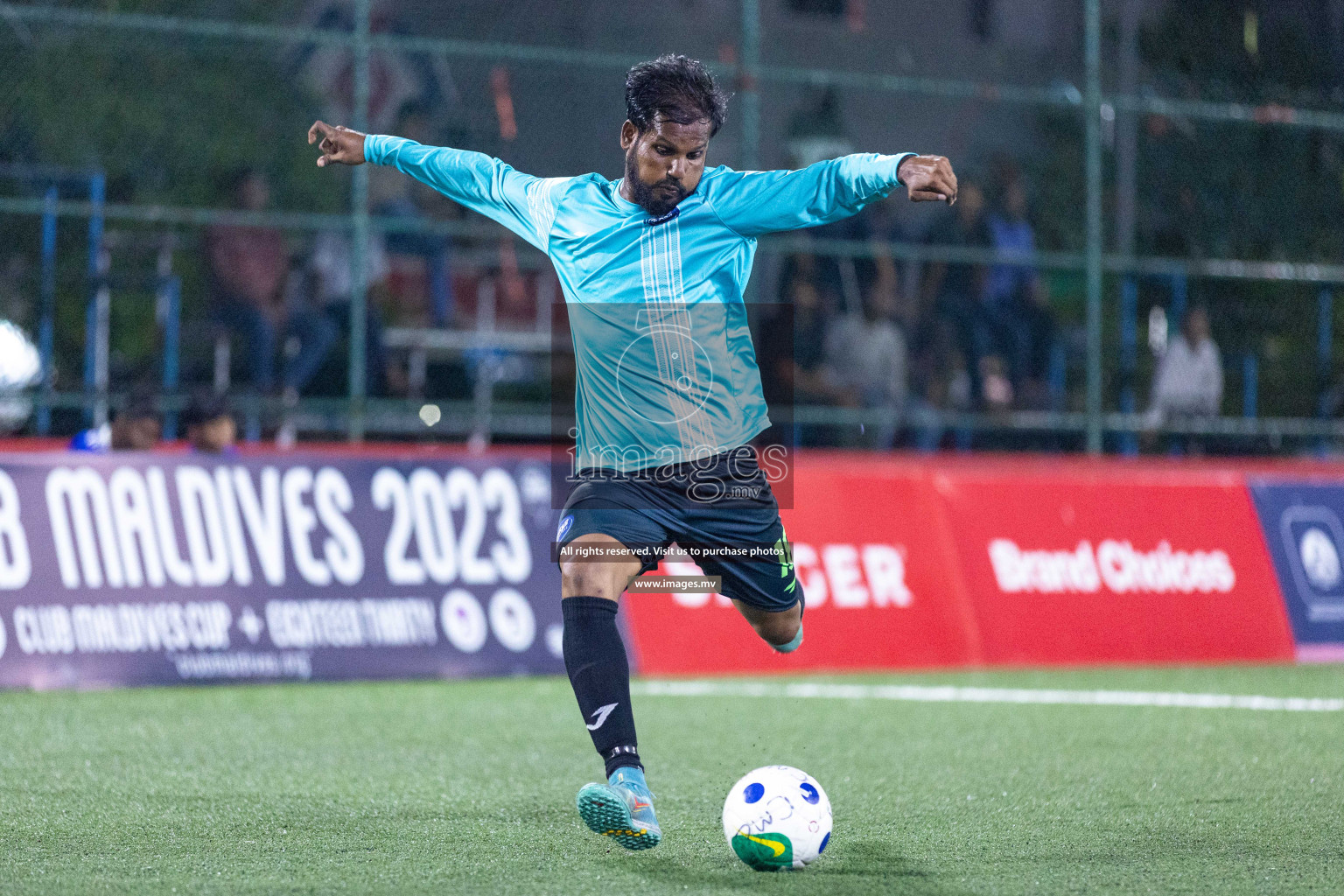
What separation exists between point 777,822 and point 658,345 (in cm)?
146

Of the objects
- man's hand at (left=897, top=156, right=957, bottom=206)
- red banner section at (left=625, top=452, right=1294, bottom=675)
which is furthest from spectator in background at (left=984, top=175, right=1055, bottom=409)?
man's hand at (left=897, top=156, right=957, bottom=206)

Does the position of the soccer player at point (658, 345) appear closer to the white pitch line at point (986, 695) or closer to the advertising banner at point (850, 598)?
the white pitch line at point (986, 695)

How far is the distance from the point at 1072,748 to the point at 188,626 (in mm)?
4907

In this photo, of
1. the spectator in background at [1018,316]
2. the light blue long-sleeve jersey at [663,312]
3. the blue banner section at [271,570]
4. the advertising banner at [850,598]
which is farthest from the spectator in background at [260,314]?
the light blue long-sleeve jersey at [663,312]

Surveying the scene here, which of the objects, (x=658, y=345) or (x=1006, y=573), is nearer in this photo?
(x=658, y=345)

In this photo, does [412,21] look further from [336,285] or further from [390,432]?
[390,432]

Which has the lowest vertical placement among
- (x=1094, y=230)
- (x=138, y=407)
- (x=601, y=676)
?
(x=601, y=676)

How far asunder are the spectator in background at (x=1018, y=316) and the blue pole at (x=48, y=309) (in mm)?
7049

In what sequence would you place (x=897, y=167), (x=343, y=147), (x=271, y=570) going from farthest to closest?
1. (x=271, y=570)
2. (x=343, y=147)
3. (x=897, y=167)

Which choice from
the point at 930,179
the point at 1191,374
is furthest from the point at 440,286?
the point at 930,179

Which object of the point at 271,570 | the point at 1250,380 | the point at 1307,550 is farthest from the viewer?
the point at 1250,380

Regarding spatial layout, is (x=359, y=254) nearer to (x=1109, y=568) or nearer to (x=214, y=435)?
(x=214, y=435)

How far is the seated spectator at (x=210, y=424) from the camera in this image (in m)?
9.66

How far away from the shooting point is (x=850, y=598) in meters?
10.5
